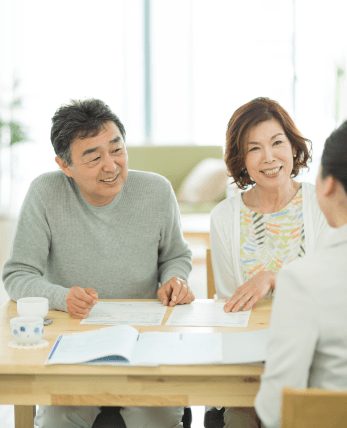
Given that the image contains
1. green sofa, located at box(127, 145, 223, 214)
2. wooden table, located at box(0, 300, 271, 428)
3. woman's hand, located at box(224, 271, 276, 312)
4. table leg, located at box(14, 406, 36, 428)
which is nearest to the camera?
wooden table, located at box(0, 300, 271, 428)

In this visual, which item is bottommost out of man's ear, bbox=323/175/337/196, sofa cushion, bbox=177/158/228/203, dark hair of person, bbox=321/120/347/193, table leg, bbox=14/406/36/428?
table leg, bbox=14/406/36/428

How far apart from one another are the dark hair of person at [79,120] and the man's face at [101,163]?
17mm

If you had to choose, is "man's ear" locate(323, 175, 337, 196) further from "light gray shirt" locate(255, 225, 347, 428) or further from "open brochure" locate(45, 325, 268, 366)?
"open brochure" locate(45, 325, 268, 366)

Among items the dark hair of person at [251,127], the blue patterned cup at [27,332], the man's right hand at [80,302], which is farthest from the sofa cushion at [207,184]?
the blue patterned cup at [27,332]

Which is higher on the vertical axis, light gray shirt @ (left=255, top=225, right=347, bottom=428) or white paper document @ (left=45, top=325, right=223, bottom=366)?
light gray shirt @ (left=255, top=225, right=347, bottom=428)

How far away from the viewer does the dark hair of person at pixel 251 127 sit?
1784mm

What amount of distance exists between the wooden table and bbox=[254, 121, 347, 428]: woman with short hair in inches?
8.1

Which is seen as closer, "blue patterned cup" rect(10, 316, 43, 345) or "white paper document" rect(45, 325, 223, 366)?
"white paper document" rect(45, 325, 223, 366)

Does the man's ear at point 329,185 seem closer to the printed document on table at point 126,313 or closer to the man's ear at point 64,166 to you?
the printed document on table at point 126,313

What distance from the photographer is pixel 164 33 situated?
20.1 ft

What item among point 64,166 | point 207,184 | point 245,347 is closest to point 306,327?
point 245,347

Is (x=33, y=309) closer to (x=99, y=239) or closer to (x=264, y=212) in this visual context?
(x=99, y=239)

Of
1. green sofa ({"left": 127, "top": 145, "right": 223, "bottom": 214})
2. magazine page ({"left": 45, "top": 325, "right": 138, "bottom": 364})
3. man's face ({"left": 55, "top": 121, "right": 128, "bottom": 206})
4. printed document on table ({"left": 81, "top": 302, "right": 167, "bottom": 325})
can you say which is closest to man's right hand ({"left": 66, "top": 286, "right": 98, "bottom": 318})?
printed document on table ({"left": 81, "top": 302, "right": 167, "bottom": 325})

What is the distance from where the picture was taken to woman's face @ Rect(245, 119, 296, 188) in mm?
1771
